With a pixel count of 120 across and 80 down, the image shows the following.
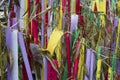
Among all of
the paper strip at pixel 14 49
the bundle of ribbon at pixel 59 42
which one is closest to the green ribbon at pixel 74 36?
the bundle of ribbon at pixel 59 42

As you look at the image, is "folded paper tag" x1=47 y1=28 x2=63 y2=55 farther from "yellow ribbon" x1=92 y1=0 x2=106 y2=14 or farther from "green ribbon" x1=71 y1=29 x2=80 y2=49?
"yellow ribbon" x1=92 y1=0 x2=106 y2=14

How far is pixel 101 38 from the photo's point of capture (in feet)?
2.98

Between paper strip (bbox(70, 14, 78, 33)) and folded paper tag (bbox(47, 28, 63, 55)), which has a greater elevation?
paper strip (bbox(70, 14, 78, 33))

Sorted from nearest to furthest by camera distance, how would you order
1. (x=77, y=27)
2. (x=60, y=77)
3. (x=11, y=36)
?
(x=11, y=36) → (x=60, y=77) → (x=77, y=27)

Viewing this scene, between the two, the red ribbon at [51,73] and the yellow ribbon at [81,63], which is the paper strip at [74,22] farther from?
the red ribbon at [51,73]

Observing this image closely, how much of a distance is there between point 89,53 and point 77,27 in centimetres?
7

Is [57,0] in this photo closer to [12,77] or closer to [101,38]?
[101,38]

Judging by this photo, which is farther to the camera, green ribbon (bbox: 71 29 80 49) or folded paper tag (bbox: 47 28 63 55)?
green ribbon (bbox: 71 29 80 49)

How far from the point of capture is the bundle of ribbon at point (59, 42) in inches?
22.3

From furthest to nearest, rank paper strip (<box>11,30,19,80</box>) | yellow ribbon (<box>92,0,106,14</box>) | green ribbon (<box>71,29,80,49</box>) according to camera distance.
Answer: yellow ribbon (<box>92,0,106,14</box>), green ribbon (<box>71,29,80,49</box>), paper strip (<box>11,30,19,80</box>)

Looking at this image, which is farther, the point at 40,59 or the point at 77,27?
the point at 77,27

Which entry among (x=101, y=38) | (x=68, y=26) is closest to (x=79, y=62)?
(x=68, y=26)

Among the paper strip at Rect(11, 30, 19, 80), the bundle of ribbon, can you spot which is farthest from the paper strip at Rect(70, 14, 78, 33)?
the paper strip at Rect(11, 30, 19, 80)

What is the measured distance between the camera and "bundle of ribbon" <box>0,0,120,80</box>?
1.86ft
